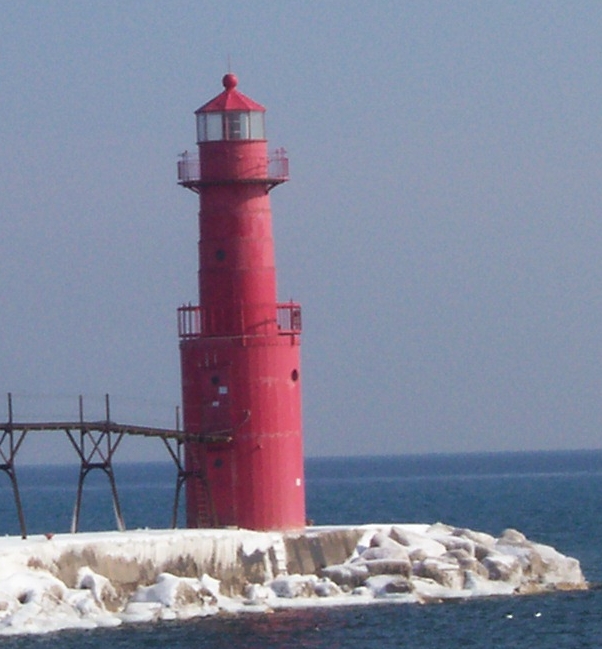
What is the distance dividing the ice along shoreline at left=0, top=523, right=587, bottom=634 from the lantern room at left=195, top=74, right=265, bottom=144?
29.9 ft

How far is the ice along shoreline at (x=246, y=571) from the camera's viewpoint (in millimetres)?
43875

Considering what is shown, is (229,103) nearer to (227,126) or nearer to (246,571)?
(227,126)

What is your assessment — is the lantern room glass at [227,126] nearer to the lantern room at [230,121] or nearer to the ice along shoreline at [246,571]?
the lantern room at [230,121]

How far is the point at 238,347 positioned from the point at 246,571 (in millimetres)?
5574

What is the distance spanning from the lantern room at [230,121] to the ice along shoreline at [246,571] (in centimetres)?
911

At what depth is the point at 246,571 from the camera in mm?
47719

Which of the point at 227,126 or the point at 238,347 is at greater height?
the point at 227,126

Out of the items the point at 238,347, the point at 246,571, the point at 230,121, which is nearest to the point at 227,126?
the point at 230,121

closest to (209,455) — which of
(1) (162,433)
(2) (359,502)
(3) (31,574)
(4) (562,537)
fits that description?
(1) (162,433)

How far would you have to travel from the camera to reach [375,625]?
44.5m

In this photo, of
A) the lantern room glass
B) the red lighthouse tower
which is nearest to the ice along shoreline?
the red lighthouse tower

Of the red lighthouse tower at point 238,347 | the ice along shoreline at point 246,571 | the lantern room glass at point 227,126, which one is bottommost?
the ice along shoreline at point 246,571

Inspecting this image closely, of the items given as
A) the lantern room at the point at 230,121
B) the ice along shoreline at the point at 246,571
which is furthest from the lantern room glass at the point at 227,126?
the ice along shoreline at the point at 246,571

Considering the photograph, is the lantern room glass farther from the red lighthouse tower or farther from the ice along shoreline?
the ice along shoreline
